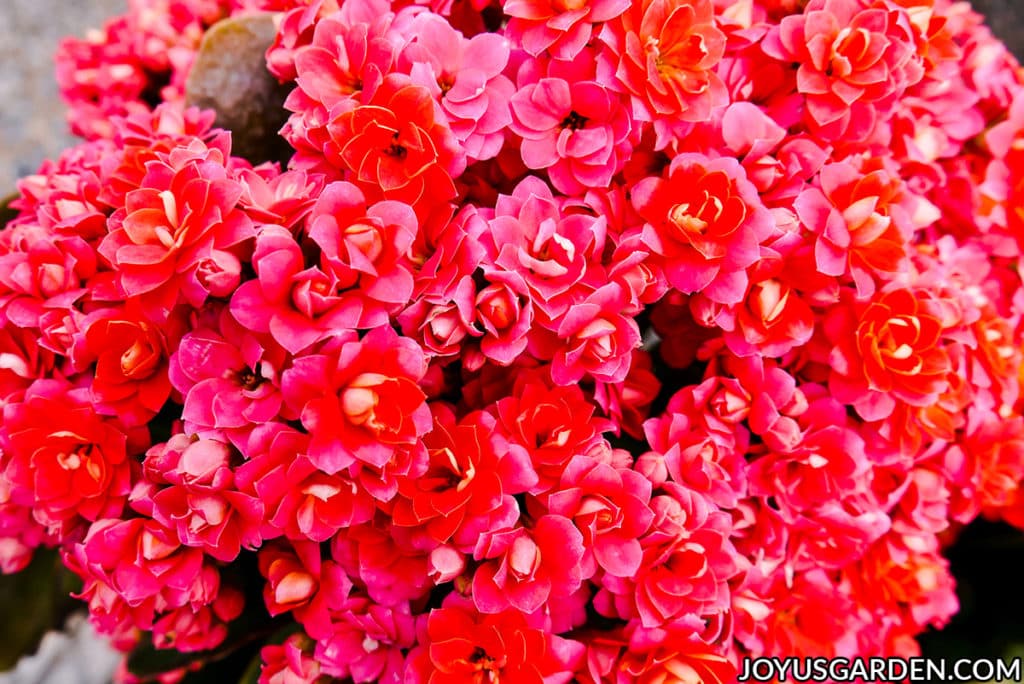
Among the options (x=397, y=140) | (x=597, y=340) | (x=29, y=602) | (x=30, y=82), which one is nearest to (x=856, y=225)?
(x=597, y=340)

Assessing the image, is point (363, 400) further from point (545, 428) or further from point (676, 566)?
point (676, 566)

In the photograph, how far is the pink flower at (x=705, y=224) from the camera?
0.47m

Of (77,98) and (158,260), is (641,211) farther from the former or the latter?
(77,98)

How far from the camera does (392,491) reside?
43cm

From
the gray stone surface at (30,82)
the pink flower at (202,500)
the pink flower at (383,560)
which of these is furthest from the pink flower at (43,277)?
the gray stone surface at (30,82)

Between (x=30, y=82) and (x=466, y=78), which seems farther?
(x=30, y=82)

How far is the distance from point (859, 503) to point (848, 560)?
2.0 inches

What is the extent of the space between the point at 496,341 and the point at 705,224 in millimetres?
146

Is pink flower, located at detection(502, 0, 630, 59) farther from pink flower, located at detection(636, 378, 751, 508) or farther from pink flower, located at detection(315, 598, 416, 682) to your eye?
pink flower, located at detection(315, 598, 416, 682)

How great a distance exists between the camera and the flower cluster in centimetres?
44

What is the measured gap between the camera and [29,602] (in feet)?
2.34

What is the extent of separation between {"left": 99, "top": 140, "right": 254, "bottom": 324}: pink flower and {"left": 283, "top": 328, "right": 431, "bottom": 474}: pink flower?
8 cm

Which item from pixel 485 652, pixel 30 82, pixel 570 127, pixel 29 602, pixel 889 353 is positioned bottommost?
pixel 29 602

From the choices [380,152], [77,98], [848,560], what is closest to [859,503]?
[848,560]
